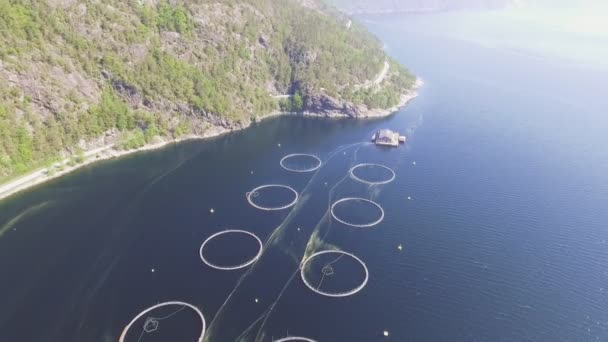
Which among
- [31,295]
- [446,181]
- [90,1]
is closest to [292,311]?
[31,295]

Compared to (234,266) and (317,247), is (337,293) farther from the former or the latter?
(234,266)

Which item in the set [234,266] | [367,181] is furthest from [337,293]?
[367,181]

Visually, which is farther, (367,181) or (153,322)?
(367,181)

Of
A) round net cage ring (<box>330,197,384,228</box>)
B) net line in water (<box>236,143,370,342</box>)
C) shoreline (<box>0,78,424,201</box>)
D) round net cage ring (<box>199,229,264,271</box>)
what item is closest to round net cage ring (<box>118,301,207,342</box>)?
net line in water (<box>236,143,370,342</box>)

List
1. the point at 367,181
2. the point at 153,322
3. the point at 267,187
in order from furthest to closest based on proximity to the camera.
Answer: the point at 367,181 < the point at 267,187 < the point at 153,322

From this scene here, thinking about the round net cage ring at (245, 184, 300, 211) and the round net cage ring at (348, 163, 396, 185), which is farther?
the round net cage ring at (348, 163, 396, 185)

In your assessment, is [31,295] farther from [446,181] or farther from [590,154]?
[590,154]

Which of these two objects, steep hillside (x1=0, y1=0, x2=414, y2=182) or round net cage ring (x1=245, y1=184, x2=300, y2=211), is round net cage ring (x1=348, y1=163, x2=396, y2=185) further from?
steep hillside (x1=0, y1=0, x2=414, y2=182)
